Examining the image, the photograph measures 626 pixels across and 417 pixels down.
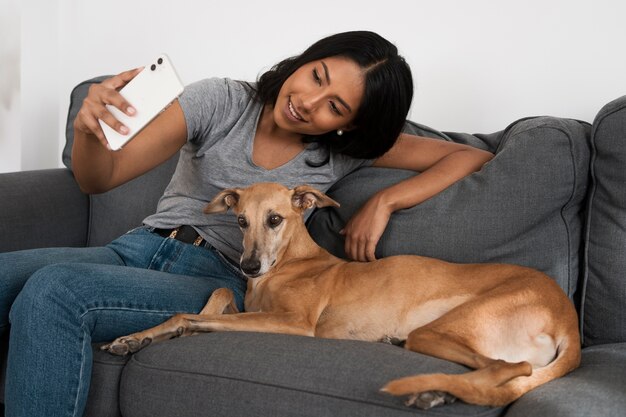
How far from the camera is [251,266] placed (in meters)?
2.28

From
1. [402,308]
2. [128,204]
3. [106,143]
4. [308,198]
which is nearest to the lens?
[106,143]

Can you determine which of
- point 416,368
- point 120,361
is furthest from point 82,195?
point 416,368

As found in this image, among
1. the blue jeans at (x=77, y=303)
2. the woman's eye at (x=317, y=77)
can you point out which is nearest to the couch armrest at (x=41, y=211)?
the blue jeans at (x=77, y=303)

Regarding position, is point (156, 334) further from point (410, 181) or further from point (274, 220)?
point (410, 181)

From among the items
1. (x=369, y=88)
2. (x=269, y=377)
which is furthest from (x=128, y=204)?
(x=269, y=377)

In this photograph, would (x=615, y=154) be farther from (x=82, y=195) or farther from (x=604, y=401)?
(x=82, y=195)

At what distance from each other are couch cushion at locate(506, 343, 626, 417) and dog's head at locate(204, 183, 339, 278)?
89 cm

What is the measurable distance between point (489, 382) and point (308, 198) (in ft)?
3.19

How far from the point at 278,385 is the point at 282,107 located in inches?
36.0

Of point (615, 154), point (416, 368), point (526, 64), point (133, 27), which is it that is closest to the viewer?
point (416, 368)

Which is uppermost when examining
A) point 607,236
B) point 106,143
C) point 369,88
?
point 369,88

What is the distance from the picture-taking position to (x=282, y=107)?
7.58 feet

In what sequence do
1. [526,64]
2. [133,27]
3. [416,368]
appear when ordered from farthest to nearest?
1. [133,27]
2. [526,64]
3. [416,368]

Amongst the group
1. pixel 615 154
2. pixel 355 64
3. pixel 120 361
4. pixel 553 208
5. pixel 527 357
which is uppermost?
pixel 355 64
